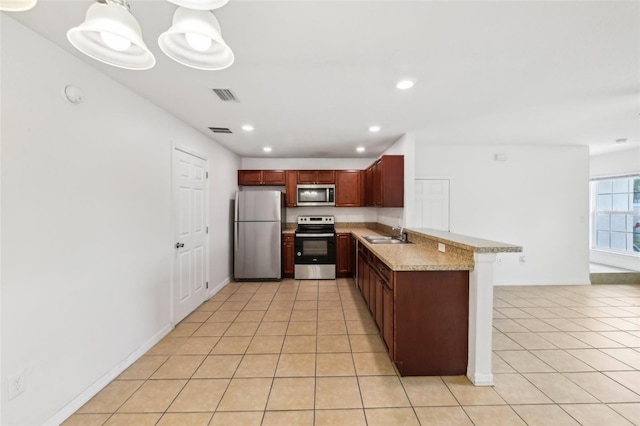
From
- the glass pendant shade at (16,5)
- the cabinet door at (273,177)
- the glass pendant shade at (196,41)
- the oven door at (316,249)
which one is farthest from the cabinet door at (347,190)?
the glass pendant shade at (16,5)

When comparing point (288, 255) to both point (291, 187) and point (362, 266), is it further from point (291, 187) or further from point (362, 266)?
point (362, 266)

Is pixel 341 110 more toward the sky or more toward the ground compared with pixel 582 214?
more toward the sky

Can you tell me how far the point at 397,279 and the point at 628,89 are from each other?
106 inches

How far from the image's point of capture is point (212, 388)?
1.96m

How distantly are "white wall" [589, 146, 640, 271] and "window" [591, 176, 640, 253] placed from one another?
0.16 metres

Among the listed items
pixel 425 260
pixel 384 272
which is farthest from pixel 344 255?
pixel 425 260

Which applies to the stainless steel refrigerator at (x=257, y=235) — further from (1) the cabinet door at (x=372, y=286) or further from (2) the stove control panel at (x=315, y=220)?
(1) the cabinet door at (x=372, y=286)

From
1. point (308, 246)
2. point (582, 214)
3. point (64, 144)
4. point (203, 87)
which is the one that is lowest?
point (308, 246)

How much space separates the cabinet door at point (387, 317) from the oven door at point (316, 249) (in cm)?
232

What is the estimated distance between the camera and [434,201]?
4484 millimetres

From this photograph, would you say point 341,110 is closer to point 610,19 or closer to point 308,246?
point 610,19

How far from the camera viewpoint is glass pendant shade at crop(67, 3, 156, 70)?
922 millimetres

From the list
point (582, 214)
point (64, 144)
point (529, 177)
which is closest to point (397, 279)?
point (64, 144)

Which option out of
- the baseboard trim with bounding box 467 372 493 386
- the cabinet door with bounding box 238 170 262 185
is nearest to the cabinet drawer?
the baseboard trim with bounding box 467 372 493 386
